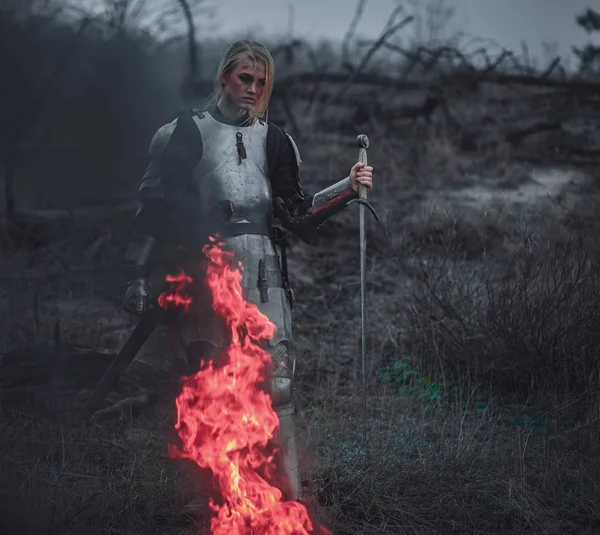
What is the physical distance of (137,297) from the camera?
11.1ft

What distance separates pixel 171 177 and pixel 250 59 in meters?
0.68

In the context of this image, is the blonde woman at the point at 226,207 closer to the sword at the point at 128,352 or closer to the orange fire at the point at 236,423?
the orange fire at the point at 236,423

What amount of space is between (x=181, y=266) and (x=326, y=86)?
39.1 ft

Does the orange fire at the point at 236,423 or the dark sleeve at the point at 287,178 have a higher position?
the dark sleeve at the point at 287,178

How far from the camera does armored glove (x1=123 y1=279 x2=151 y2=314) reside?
338 centimetres

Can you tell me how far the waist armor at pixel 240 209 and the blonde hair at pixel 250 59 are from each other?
0.48ft

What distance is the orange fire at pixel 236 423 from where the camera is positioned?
3.03 meters

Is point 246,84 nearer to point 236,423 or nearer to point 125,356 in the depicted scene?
point 236,423

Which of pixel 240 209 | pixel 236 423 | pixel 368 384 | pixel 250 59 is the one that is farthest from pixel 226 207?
pixel 368 384

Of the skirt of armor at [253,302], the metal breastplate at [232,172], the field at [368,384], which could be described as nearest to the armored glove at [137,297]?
the skirt of armor at [253,302]

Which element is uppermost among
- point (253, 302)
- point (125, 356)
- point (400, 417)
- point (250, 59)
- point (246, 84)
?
point (250, 59)

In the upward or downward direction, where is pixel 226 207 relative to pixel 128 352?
upward

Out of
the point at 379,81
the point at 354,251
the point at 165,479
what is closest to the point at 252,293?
the point at 165,479

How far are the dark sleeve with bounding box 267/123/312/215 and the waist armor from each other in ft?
0.71
